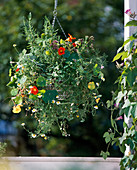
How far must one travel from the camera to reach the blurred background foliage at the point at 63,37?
2758 mm

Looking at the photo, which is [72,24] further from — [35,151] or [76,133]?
[35,151]

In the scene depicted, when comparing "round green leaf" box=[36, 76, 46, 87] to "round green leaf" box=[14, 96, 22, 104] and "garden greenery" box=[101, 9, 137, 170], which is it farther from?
"garden greenery" box=[101, 9, 137, 170]

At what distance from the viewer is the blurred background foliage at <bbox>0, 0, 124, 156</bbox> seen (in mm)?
2758

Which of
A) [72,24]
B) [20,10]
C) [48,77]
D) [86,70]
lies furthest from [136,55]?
[20,10]

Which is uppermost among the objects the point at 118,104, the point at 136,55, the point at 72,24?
the point at 72,24

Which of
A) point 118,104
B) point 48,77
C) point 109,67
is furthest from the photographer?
point 109,67

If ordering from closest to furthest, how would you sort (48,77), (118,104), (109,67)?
(48,77) → (118,104) → (109,67)

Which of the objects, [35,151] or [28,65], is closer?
[28,65]

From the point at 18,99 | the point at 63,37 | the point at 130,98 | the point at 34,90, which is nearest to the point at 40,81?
the point at 34,90

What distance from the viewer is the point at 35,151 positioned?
113 inches

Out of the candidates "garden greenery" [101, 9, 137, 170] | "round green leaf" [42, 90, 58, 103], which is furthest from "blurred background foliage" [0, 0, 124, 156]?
"round green leaf" [42, 90, 58, 103]

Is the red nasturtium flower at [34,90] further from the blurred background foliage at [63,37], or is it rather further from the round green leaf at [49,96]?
the blurred background foliage at [63,37]

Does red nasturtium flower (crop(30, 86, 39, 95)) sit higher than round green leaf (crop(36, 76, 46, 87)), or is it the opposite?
round green leaf (crop(36, 76, 46, 87))

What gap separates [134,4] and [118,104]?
1.85 feet
